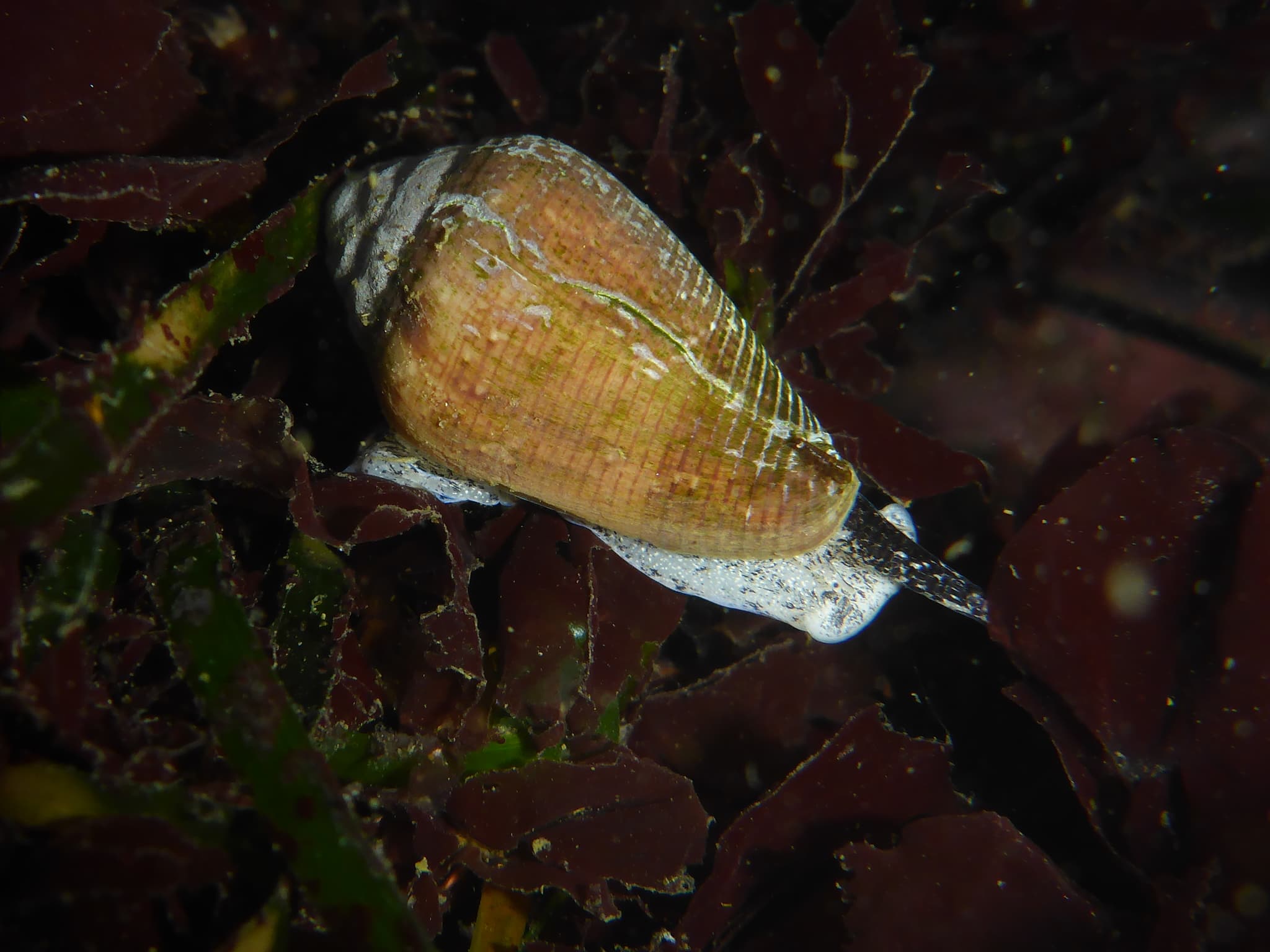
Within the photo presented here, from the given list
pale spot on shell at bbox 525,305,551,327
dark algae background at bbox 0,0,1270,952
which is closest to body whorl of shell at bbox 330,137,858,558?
pale spot on shell at bbox 525,305,551,327

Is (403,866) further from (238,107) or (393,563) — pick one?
(238,107)

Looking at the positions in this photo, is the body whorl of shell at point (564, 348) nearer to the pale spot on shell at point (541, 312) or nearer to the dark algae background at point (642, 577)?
the pale spot on shell at point (541, 312)

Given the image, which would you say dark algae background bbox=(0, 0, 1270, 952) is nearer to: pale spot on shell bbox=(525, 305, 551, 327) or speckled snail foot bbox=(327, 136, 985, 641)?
speckled snail foot bbox=(327, 136, 985, 641)

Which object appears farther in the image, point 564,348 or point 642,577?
point 642,577

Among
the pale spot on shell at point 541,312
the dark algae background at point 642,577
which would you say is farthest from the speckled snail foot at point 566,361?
the dark algae background at point 642,577

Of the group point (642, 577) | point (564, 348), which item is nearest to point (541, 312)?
point (564, 348)

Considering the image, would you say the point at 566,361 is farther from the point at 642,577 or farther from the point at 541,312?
the point at 642,577

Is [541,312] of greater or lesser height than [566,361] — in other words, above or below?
above
